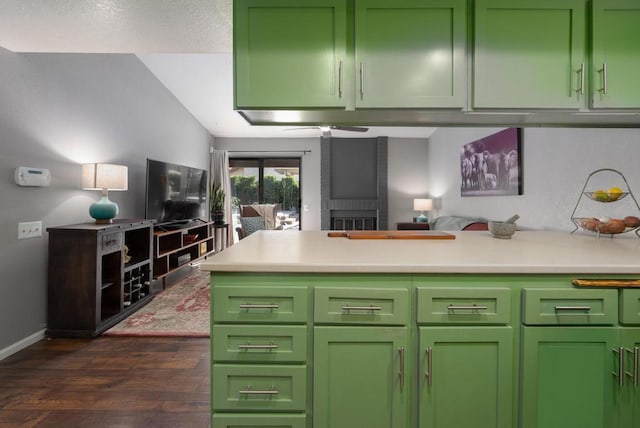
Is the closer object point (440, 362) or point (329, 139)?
point (440, 362)

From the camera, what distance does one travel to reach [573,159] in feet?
8.05

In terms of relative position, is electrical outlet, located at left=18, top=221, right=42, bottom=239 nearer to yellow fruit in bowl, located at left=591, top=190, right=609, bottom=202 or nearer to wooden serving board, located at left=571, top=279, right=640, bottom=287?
wooden serving board, located at left=571, top=279, right=640, bottom=287

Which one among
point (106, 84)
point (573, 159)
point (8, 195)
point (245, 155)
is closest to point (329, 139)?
point (245, 155)

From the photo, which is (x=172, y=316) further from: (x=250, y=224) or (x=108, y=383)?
(x=250, y=224)

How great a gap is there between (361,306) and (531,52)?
4.73 ft

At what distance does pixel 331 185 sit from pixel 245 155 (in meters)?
1.97

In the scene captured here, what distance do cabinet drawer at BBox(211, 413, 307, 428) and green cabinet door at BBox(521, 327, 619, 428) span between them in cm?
83

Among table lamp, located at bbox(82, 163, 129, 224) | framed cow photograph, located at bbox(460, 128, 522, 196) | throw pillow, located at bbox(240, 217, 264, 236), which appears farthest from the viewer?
throw pillow, located at bbox(240, 217, 264, 236)

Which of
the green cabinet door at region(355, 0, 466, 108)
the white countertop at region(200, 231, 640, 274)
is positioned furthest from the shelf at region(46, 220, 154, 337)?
the green cabinet door at region(355, 0, 466, 108)

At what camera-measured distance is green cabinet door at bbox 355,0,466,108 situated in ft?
4.92

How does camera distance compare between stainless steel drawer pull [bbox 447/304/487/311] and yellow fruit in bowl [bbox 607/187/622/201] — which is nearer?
stainless steel drawer pull [bbox 447/304/487/311]

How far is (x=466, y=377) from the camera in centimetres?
117

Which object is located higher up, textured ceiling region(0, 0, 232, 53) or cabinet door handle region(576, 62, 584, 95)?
textured ceiling region(0, 0, 232, 53)

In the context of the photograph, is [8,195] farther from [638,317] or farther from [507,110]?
[638,317]
